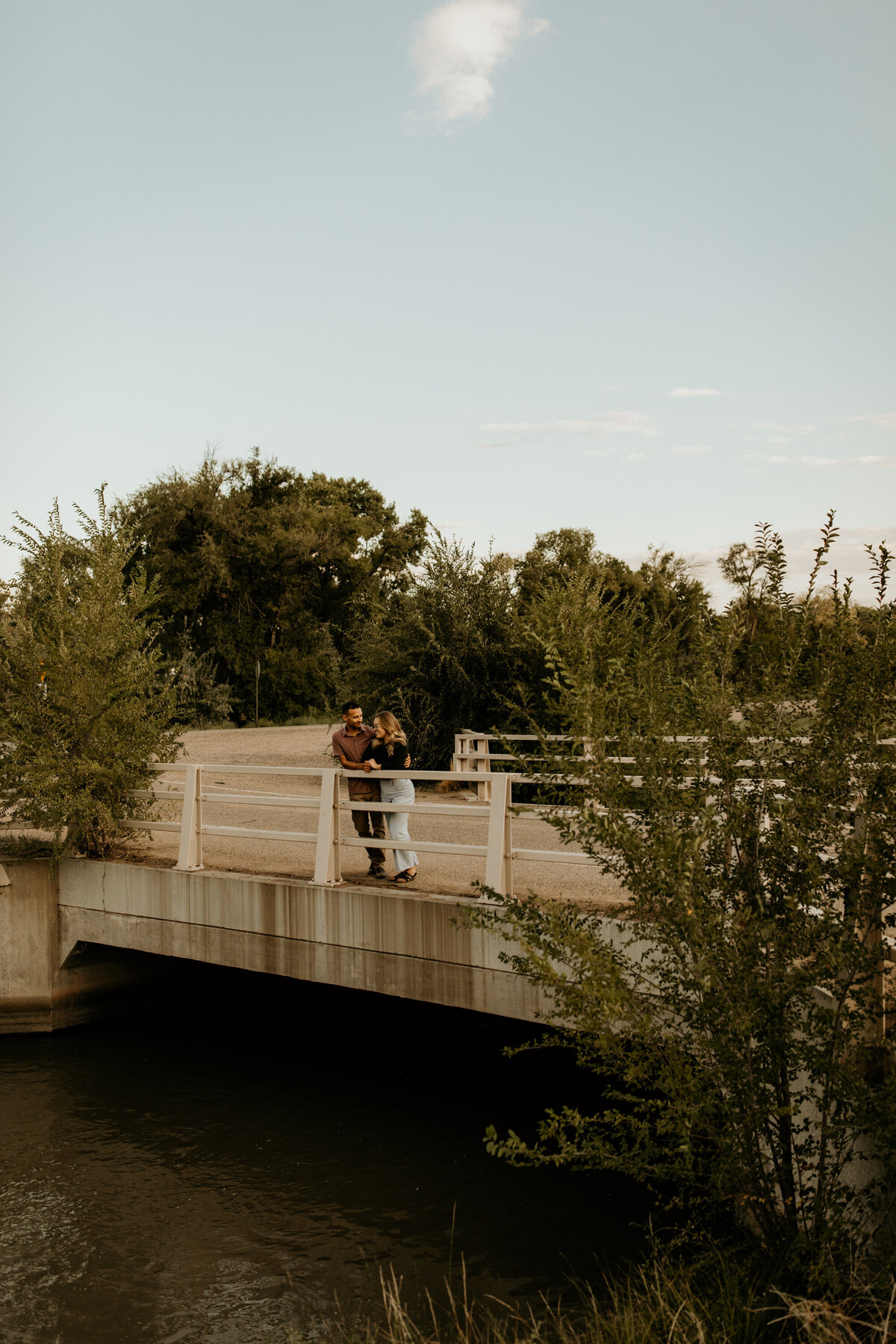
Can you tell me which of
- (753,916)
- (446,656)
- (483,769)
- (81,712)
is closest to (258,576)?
(446,656)

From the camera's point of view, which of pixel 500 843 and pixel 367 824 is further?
pixel 367 824

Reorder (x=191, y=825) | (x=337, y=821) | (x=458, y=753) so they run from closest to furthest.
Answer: (x=337, y=821)
(x=191, y=825)
(x=458, y=753)

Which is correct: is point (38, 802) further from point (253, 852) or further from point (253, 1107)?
point (253, 1107)

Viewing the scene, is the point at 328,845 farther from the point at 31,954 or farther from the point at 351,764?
the point at 31,954

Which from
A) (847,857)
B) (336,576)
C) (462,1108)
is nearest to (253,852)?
(462,1108)

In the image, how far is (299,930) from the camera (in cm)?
921

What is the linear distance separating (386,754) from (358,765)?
0.96ft

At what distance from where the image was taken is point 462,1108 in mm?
9367

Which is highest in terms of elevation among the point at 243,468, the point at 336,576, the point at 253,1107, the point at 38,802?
the point at 243,468

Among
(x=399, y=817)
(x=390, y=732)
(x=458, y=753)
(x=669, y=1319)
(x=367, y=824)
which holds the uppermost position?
(x=390, y=732)

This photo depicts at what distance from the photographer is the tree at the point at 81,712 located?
10.9 m

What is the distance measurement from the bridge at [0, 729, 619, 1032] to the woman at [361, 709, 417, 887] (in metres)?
0.25

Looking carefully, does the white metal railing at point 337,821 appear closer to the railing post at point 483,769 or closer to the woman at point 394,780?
the woman at point 394,780

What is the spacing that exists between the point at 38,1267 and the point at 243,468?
39.2 m
